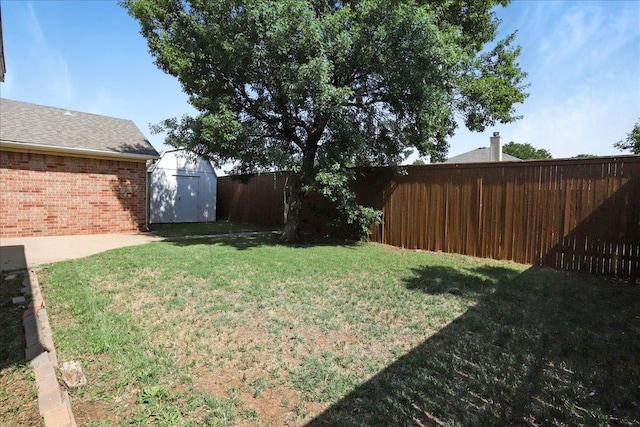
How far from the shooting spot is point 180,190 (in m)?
17.1

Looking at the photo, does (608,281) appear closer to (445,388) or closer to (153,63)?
(445,388)

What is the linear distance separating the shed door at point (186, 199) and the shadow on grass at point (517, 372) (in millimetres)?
15309

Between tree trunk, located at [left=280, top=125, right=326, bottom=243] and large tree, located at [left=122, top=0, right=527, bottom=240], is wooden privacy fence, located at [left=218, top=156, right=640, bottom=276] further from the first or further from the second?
tree trunk, located at [left=280, top=125, right=326, bottom=243]

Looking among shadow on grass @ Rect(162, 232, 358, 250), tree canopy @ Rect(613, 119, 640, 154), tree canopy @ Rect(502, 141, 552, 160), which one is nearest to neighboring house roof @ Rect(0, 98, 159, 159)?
shadow on grass @ Rect(162, 232, 358, 250)

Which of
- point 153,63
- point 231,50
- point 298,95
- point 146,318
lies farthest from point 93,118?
point 146,318

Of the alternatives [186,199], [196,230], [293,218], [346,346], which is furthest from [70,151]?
[346,346]

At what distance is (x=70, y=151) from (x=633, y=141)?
30272 millimetres

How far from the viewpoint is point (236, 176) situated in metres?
10.6

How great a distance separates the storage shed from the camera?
53.9ft

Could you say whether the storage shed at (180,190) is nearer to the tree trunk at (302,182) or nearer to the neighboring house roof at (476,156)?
the tree trunk at (302,182)

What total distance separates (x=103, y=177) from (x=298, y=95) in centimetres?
774

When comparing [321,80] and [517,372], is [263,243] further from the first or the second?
[517,372]

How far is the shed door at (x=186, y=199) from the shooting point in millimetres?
17000

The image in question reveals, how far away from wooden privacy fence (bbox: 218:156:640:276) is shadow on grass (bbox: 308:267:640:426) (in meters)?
1.75
